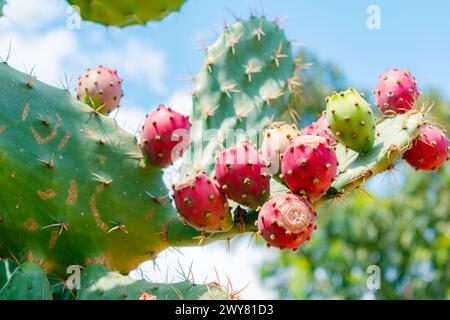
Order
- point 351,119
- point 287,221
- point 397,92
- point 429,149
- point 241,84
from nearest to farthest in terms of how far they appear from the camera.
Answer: point 287,221, point 351,119, point 429,149, point 397,92, point 241,84

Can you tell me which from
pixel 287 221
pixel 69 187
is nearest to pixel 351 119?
pixel 287 221

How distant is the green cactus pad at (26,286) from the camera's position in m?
1.57

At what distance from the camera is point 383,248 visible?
805 centimetres

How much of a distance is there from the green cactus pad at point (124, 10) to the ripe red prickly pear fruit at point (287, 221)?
58cm

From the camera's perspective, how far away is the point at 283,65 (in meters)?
2.55

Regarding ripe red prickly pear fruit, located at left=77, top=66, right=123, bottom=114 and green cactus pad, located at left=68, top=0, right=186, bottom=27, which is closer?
green cactus pad, located at left=68, top=0, right=186, bottom=27

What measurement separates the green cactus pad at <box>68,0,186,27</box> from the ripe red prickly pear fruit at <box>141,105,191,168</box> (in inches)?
11.3

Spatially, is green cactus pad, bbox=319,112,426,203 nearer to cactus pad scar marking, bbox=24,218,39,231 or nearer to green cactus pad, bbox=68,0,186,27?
green cactus pad, bbox=68,0,186,27

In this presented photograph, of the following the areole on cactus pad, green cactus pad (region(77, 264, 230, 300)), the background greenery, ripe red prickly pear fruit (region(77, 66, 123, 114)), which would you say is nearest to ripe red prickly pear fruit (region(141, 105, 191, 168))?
the areole on cactus pad

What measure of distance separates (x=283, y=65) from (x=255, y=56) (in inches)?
4.3

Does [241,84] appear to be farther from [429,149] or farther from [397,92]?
[429,149]

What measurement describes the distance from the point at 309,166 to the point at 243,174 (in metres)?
0.17

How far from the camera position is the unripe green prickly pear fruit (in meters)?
1.80
